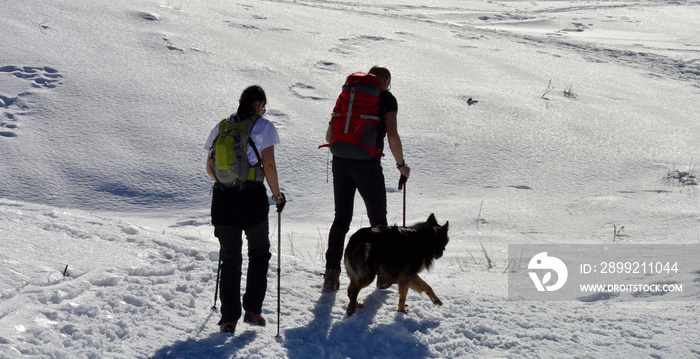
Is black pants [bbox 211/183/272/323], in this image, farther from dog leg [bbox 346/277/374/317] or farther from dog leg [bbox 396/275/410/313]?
dog leg [bbox 396/275/410/313]

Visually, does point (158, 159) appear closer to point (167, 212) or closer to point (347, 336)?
point (167, 212)

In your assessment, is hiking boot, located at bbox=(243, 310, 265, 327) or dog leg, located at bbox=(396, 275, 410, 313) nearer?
hiking boot, located at bbox=(243, 310, 265, 327)

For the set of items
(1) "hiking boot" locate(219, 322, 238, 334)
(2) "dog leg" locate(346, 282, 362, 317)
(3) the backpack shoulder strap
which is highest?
(3) the backpack shoulder strap

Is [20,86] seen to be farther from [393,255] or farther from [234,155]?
[393,255]

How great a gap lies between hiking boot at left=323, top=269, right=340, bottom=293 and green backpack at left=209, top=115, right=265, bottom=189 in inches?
51.6

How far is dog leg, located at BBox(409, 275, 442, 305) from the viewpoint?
407cm

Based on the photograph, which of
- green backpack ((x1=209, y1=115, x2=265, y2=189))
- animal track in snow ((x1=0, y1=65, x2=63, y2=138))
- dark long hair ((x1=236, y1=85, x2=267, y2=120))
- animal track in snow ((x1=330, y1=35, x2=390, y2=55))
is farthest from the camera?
animal track in snow ((x1=330, y1=35, x2=390, y2=55))

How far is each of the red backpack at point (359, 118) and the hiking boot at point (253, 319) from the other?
1297 millimetres

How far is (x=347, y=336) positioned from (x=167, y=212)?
3731 mm

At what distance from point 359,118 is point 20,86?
6661 mm

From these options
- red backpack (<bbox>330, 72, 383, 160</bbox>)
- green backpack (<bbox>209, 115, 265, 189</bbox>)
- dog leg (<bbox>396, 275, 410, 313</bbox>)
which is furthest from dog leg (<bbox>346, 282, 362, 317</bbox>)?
green backpack (<bbox>209, 115, 265, 189</bbox>)

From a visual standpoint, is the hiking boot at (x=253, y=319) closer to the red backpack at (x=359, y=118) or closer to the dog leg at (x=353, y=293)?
the dog leg at (x=353, y=293)

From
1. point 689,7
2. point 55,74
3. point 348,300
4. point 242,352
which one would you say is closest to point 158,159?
point 55,74

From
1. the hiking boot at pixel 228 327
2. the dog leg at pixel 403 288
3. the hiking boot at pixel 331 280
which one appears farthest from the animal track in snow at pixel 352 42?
the hiking boot at pixel 228 327
